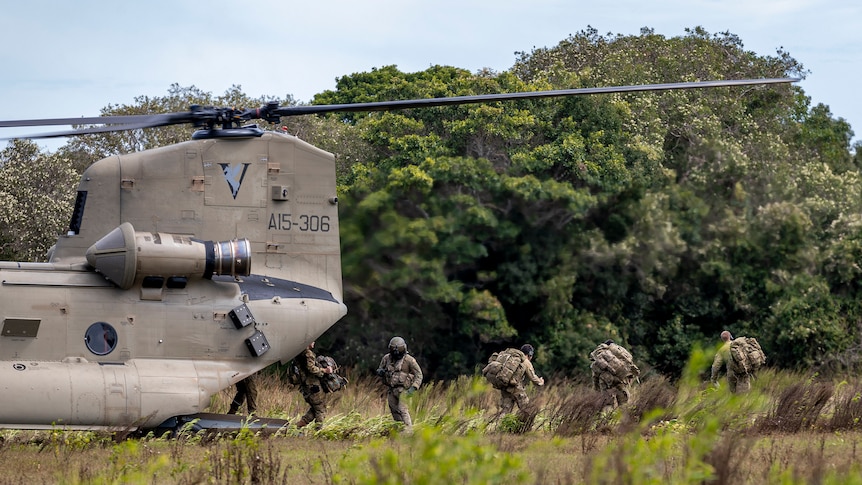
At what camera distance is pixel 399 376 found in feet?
47.9

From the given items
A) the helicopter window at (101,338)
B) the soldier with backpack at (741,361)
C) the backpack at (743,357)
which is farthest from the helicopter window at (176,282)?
the backpack at (743,357)

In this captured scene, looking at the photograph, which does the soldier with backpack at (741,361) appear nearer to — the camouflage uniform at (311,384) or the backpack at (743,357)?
the backpack at (743,357)

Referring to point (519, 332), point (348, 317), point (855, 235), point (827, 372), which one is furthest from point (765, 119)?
point (348, 317)

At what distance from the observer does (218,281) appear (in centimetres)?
1374

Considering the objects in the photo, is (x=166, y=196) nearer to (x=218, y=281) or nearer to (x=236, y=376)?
(x=218, y=281)

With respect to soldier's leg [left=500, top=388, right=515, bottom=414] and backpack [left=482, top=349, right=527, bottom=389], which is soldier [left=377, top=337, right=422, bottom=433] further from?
soldier's leg [left=500, top=388, right=515, bottom=414]

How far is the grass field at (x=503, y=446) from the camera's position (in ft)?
25.6

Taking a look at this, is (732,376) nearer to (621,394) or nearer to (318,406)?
(621,394)

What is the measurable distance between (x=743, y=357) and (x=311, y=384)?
638 cm

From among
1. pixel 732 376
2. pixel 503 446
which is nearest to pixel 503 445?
pixel 503 446

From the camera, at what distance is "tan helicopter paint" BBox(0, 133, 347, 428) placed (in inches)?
499

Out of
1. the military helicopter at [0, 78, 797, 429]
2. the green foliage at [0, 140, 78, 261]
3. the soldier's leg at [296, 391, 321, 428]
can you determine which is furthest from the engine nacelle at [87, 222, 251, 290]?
the green foliage at [0, 140, 78, 261]

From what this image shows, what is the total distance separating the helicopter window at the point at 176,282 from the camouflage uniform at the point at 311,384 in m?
1.94

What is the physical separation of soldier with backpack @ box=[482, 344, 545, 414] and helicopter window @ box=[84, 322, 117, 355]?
16.3 feet
